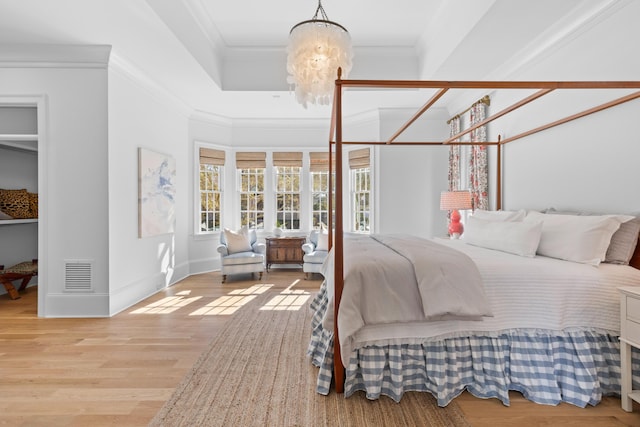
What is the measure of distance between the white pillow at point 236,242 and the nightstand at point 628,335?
4866 mm

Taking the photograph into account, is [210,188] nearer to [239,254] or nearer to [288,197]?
[288,197]

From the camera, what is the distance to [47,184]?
3.73m

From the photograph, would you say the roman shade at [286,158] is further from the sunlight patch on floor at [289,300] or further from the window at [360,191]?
the sunlight patch on floor at [289,300]

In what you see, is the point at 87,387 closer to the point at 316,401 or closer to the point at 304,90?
the point at 316,401

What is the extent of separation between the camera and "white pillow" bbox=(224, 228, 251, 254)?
222 inches

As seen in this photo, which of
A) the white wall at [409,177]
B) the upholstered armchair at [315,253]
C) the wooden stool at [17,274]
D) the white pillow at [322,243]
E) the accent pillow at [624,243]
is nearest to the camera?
the accent pillow at [624,243]

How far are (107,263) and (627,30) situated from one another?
5348 millimetres

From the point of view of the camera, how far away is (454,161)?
549cm

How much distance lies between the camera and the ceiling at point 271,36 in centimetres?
304

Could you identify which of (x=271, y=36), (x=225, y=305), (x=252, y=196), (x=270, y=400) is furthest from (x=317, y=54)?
(x=252, y=196)

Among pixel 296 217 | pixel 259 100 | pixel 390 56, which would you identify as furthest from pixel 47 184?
pixel 390 56

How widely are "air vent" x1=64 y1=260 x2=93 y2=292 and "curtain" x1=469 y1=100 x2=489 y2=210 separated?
16.2 ft

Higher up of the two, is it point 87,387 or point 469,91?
point 469,91

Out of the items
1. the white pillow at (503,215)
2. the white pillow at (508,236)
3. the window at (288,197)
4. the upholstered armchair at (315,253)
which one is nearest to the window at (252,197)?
the window at (288,197)
